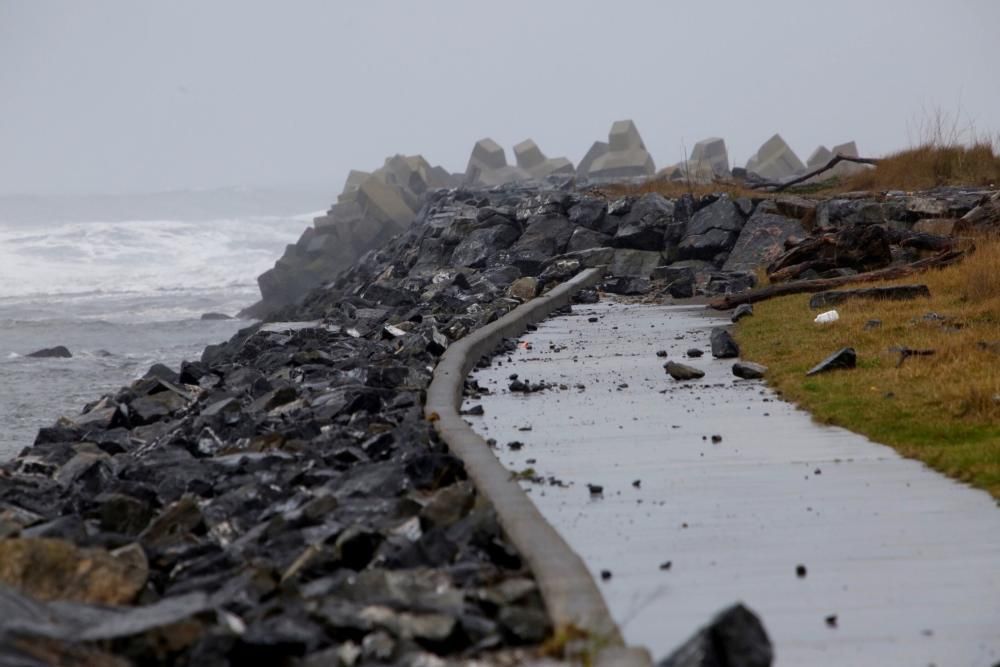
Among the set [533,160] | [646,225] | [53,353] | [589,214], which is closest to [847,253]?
[646,225]

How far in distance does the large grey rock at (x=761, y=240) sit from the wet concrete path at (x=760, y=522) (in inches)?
456

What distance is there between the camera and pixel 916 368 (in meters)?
10.6

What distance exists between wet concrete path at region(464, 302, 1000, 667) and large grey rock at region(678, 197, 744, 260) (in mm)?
12653

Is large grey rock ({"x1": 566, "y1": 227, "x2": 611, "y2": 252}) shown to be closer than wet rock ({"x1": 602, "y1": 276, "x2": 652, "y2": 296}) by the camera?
No

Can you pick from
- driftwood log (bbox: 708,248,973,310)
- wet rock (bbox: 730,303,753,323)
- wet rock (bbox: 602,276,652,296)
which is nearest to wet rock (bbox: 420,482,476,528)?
wet rock (bbox: 730,303,753,323)

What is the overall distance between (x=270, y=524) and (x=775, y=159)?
71.5 metres

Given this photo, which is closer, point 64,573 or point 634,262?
point 64,573

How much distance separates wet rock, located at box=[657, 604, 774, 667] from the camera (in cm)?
407

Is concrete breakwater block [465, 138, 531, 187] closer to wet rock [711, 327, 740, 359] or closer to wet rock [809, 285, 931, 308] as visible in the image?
wet rock [809, 285, 931, 308]

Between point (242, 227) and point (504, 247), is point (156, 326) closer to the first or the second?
point (504, 247)

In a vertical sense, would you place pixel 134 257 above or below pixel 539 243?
below

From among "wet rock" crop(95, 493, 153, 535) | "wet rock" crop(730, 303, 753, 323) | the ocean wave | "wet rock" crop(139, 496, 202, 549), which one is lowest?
the ocean wave

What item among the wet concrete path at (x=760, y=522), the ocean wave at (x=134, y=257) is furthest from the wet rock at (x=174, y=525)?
the ocean wave at (x=134, y=257)

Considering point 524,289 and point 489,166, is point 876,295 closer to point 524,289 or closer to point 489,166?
point 524,289
